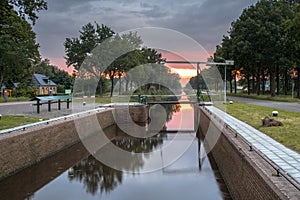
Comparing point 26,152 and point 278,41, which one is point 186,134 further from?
point 278,41

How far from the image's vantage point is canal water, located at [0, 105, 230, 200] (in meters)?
8.80

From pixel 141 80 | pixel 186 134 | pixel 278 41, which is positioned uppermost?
pixel 278 41

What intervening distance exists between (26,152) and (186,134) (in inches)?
476

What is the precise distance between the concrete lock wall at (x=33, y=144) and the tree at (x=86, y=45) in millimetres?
23239

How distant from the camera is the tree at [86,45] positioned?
125 ft

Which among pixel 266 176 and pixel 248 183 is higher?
pixel 266 176

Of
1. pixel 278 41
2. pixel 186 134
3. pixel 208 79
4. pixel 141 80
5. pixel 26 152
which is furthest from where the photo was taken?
pixel 208 79

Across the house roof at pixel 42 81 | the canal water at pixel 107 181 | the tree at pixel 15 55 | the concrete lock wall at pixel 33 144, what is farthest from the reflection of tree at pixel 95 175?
the house roof at pixel 42 81

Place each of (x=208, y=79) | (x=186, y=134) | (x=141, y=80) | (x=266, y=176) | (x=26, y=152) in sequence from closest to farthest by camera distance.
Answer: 1. (x=266, y=176)
2. (x=26, y=152)
3. (x=186, y=134)
4. (x=141, y=80)
5. (x=208, y=79)

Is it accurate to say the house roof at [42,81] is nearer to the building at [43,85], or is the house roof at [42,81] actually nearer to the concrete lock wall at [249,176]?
the building at [43,85]

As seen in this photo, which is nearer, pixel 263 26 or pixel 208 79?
pixel 263 26

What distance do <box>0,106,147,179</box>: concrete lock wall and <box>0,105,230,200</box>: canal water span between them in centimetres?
27

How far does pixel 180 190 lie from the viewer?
924 cm

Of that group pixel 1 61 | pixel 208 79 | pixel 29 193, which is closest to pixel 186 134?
pixel 29 193
